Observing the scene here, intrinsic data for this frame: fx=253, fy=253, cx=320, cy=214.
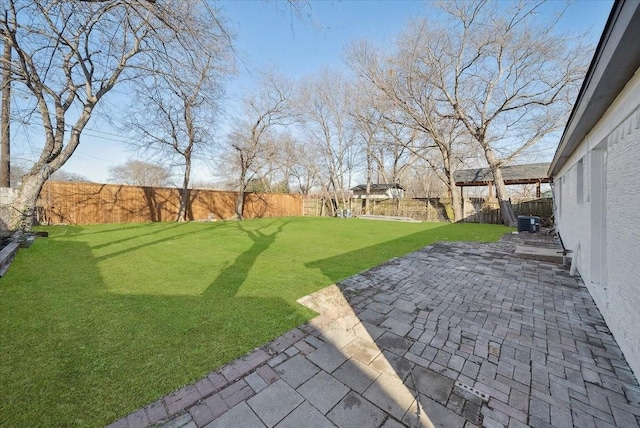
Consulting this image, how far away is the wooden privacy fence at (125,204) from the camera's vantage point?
9.77m

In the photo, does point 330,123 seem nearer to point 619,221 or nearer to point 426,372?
point 619,221

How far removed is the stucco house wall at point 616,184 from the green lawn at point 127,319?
281 centimetres

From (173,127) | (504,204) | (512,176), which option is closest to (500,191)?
(504,204)

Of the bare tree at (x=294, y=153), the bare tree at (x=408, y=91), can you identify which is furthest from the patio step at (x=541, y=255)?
the bare tree at (x=294, y=153)

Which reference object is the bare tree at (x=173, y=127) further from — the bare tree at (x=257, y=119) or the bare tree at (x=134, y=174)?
the bare tree at (x=134, y=174)

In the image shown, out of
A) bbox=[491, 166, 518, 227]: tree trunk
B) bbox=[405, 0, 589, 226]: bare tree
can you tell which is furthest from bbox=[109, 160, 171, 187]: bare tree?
bbox=[491, 166, 518, 227]: tree trunk

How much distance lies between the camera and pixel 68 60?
627 cm

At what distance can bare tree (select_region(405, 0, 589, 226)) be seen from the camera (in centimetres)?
1105

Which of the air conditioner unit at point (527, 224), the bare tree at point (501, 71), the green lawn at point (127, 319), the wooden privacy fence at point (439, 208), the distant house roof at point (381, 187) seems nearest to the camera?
the green lawn at point (127, 319)

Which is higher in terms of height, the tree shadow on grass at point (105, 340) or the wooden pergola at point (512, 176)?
the wooden pergola at point (512, 176)

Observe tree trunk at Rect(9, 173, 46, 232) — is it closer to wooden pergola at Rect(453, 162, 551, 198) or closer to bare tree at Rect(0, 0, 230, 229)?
bare tree at Rect(0, 0, 230, 229)

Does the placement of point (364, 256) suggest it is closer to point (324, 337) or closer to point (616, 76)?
point (324, 337)

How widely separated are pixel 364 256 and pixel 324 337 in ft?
11.4

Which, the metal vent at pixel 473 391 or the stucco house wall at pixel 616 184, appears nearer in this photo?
the metal vent at pixel 473 391
